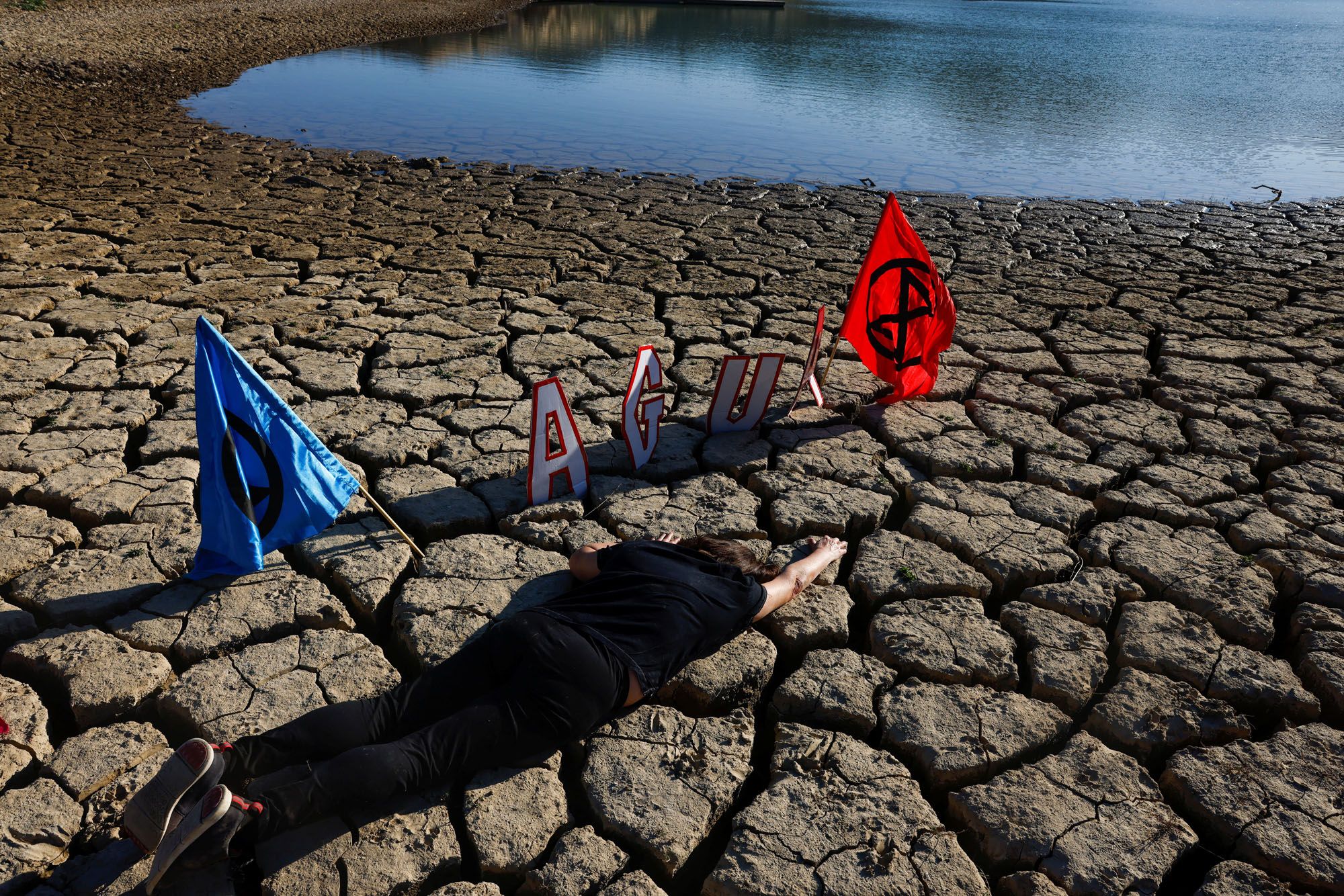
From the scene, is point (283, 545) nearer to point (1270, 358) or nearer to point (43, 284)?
point (43, 284)

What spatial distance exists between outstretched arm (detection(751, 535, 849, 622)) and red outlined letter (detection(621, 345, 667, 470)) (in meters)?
0.82

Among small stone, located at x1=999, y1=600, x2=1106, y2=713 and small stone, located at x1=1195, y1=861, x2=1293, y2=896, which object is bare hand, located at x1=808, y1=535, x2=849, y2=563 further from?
small stone, located at x1=1195, y1=861, x2=1293, y2=896

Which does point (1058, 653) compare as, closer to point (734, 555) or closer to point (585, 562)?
point (734, 555)

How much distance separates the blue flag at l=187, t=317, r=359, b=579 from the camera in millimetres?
2721

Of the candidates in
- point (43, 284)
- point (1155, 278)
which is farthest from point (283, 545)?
point (1155, 278)

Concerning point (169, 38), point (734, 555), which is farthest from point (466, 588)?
point (169, 38)

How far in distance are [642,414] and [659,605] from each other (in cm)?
131

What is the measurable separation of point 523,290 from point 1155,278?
4439 millimetres

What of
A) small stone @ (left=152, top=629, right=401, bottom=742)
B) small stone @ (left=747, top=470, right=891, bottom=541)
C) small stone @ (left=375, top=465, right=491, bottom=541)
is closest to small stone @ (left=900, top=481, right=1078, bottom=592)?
small stone @ (left=747, top=470, right=891, bottom=541)

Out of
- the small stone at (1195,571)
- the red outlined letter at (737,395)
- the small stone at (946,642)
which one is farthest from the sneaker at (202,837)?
the small stone at (1195,571)

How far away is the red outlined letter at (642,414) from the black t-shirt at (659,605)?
35.1 inches

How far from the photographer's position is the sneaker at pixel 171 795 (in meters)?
1.90

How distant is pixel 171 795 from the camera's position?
1.91 m

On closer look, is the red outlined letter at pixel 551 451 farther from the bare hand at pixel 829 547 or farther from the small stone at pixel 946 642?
the small stone at pixel 946 642
